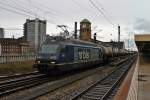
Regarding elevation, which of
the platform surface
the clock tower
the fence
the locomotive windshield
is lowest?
the platform surface

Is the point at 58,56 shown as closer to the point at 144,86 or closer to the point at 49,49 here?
the point at 49,49

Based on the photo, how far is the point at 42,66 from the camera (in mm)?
20797

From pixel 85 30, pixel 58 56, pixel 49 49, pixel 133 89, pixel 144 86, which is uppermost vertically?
pixel 85 30

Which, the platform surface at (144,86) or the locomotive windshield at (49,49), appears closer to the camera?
the platform surface at (144,86)

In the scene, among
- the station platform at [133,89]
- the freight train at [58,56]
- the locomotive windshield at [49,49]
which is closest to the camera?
the station platform at [133,89]

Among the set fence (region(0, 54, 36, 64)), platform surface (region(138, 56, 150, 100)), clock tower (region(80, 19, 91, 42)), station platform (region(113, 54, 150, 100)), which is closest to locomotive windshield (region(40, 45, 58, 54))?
station platform (region(113, 54, 150, 100))

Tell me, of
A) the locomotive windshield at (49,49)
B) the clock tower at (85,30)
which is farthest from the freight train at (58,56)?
the clock tower at (85,30)

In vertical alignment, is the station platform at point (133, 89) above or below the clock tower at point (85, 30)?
below

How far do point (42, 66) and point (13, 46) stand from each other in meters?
67.8

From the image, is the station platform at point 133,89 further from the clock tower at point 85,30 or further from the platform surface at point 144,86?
the clock tower at point 85,30

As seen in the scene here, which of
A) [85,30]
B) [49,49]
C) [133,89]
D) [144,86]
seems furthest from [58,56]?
[85,30]

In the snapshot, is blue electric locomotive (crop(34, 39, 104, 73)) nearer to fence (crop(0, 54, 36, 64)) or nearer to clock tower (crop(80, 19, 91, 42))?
fence (crop(0, 54, 36, 64))

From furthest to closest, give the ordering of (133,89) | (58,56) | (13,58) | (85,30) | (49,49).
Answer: (85,30) < (13,58) < (49,49) < (58,56) < (133,89)

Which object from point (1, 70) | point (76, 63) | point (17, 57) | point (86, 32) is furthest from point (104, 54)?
point (86, 32)
